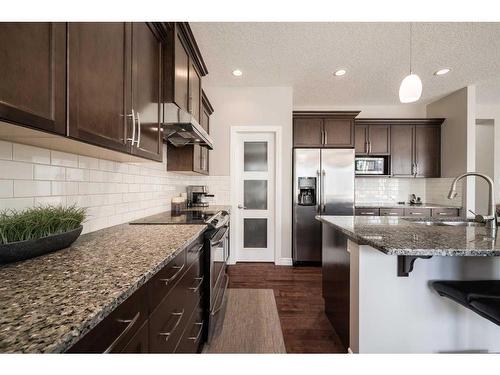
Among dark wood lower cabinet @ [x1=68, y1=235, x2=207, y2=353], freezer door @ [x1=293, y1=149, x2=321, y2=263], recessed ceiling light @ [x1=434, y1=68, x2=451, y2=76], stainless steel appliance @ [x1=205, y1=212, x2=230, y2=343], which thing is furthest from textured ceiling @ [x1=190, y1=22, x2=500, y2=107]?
dark wood lower cabinet @ [x1=68, y1=235, x2=207, y2=353]

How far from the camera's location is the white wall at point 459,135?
357 centimetres

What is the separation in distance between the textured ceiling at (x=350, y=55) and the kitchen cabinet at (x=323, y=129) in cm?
43

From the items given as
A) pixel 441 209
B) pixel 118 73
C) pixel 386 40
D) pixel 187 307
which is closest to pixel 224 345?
pixel 187 307

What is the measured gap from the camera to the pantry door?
375 centimetres

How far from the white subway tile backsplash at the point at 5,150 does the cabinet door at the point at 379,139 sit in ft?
14.7

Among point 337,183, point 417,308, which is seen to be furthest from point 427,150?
point 417,308

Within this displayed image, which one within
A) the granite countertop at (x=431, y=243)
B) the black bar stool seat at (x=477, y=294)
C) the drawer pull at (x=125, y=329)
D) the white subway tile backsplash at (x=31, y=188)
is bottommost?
the black bar stool seat at (x=477, y=294)

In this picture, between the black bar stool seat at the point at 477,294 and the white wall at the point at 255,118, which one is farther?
the white wall at the point at 255,118

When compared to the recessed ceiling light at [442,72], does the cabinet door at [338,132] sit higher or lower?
lower

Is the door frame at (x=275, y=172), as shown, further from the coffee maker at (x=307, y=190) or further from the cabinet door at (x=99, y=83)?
the cabinet door at (x=99, y=83)

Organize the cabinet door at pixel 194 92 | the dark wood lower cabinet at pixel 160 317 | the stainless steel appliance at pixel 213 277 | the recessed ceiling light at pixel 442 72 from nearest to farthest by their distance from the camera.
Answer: the dark wood lower cabinet at pixel 160 317, the stainless steel appliance at pixel 213 277, the cabinet door at pixel 194 92, the recessed ceiling light at pixel 442 72

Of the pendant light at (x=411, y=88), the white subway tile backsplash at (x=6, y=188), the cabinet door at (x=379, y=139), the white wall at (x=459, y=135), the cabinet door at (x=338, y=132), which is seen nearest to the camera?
the white subway tile backsplash at (x=6, y=188)

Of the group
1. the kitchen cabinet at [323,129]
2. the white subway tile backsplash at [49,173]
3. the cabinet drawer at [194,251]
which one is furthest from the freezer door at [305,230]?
the white subway tile backsplash at [49,173]
